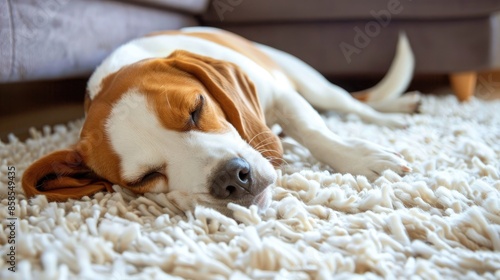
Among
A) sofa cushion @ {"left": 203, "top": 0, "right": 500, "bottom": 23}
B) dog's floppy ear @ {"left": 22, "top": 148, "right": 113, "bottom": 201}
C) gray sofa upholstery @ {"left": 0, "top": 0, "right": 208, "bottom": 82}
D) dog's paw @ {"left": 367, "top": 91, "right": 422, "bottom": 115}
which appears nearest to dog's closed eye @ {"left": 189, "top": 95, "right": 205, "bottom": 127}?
dog's floppy ear @ {"left": 22, "top": 148, "right": 113, "bottom": 201}

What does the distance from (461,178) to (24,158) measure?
4.50 ft

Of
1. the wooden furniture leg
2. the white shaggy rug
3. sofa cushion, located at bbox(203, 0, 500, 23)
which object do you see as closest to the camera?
the white shaggy rug

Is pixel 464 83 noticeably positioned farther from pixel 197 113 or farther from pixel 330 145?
pixel 197 113

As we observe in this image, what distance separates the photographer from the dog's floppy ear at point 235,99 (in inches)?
53.3

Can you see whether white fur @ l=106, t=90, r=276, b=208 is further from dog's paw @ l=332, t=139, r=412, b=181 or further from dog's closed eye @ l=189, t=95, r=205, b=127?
dog's paw @ l=332, t=139, r=412, b=181

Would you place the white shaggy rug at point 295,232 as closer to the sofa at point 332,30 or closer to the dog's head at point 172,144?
the dog's head at point 172,144

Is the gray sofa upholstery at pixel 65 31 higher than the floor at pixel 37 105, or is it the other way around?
the gray sofa upholstery at pixel 65 31

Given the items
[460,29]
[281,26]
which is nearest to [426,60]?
[460,29]

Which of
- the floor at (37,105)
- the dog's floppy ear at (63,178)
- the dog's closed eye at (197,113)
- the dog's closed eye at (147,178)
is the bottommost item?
the floor at (37,105)

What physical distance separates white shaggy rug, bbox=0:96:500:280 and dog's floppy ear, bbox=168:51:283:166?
105mm

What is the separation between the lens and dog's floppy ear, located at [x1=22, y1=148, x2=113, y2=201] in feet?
4.25

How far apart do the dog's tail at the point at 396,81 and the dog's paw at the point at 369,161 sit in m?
1.20

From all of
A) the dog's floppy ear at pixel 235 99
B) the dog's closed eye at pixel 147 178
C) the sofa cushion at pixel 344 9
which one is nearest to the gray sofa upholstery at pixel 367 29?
the sofa cushion at pixel 344 9

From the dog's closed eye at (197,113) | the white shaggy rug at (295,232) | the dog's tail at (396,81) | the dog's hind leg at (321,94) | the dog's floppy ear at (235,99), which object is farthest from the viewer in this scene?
the dog's tail at (396,81)
